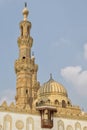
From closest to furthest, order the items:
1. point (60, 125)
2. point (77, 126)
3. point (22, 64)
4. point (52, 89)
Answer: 1. point (60, 125)
2. point (77, 126)
3. point (52, 89)
4. point (22, 64)

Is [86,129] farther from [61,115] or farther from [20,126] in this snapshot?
[20,126]

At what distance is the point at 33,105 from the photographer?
158 ft

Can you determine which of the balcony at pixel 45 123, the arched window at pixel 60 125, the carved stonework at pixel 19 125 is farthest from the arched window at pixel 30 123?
the arched window at pixel 60 125

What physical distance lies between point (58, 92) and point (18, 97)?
6.28m

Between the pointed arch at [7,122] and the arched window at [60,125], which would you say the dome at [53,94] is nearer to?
the arched window at [60,125]

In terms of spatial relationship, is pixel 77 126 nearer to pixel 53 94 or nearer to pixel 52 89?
pixel 53 94

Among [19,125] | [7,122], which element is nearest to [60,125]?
[19,125]

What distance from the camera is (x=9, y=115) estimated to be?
35.7m

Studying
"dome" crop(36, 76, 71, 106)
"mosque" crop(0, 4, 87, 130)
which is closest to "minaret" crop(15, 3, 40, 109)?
"mosque" crop(0, 4, 87, 130)

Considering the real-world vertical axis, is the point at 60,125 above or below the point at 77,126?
below

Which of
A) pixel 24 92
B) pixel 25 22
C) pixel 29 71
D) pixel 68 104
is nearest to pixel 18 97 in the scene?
pixel 24 92

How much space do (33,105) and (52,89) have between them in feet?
15.7

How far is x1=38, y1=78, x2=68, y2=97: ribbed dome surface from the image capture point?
51312 mm

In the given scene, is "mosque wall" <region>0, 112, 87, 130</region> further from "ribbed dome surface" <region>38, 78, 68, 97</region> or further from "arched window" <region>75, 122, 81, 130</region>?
"ribbed dome surface" <region>38, 78, 68, 97</region>
